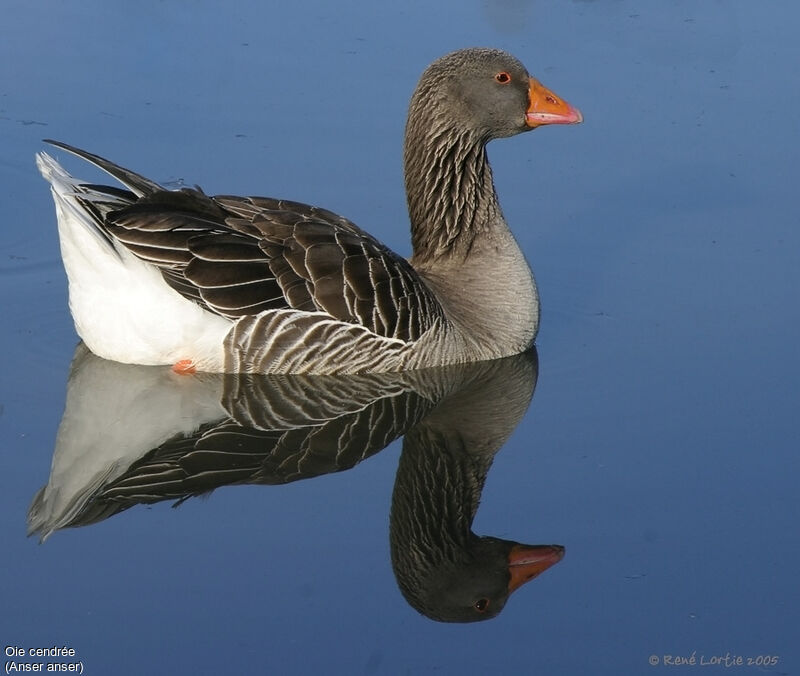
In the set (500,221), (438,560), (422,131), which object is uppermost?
(422,131)

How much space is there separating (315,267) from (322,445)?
113 cm

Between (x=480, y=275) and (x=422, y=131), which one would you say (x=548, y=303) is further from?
(x=422, y=131)

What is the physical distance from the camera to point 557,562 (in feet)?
23.5

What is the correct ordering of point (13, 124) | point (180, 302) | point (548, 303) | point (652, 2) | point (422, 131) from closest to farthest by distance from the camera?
point (180, 302) < point (422, 131) < point (548, 303) < point (13, 124) < point (652, 2)

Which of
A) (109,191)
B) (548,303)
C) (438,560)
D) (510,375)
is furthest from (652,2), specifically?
(438,560)

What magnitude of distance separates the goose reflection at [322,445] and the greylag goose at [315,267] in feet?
0.66

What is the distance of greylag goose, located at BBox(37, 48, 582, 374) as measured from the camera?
864cm

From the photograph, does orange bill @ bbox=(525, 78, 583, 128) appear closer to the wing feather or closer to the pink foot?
the wing feather

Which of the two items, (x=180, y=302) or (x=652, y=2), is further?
(x=652, y=2)

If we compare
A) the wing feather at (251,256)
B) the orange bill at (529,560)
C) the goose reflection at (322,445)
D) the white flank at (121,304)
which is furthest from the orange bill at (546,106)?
the orange bill at (529,560)

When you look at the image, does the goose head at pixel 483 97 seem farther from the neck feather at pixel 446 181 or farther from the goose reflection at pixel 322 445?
the goose reflection at pixel 322 445

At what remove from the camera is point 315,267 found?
8750 mm

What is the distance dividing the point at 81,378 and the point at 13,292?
123cm

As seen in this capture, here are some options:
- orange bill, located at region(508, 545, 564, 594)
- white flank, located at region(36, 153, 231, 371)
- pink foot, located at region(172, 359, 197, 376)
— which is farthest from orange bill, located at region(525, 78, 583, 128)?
orange bill, located at region(508, 545, 564, 594)
